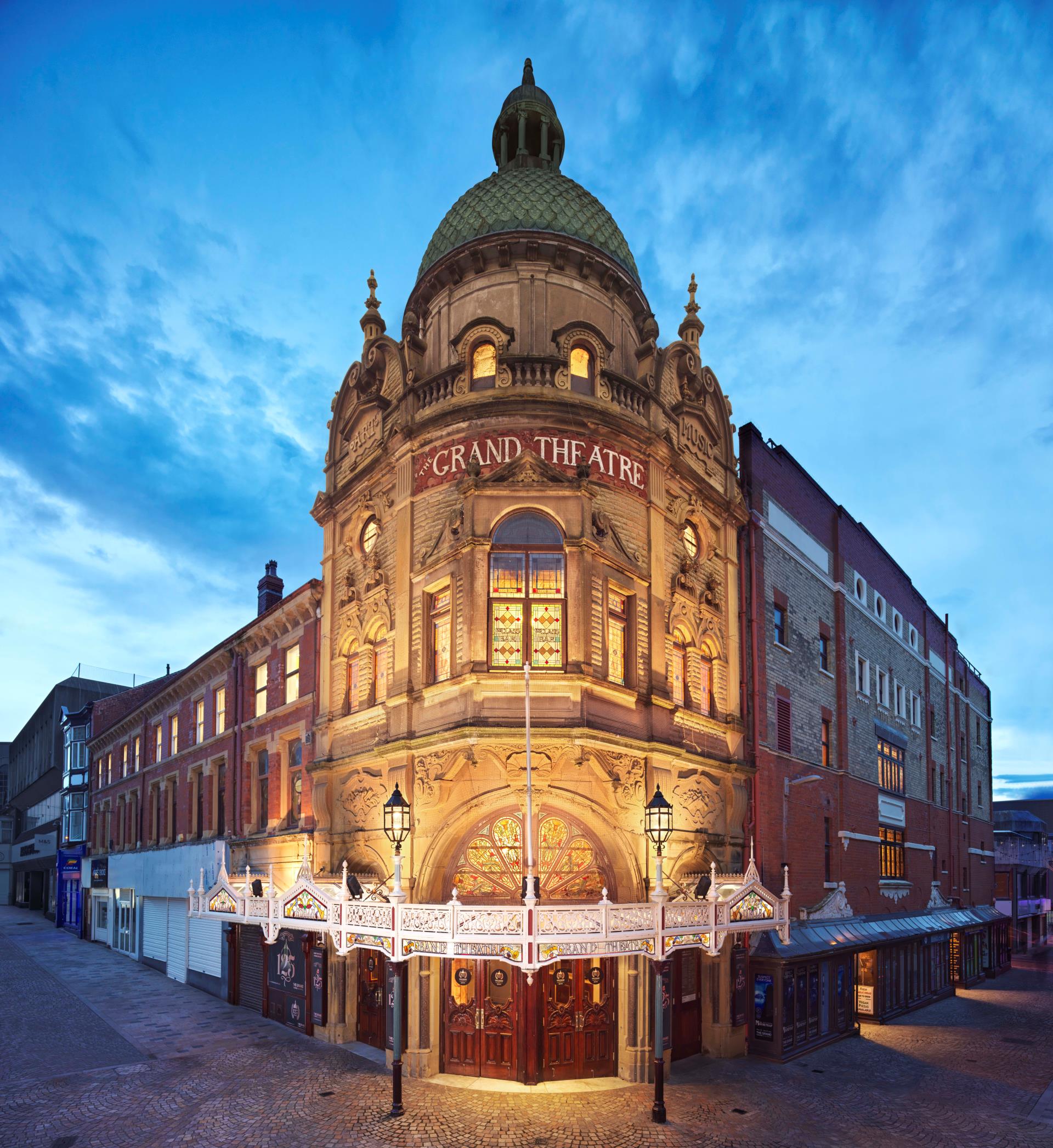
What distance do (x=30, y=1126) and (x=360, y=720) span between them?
32.2 ft

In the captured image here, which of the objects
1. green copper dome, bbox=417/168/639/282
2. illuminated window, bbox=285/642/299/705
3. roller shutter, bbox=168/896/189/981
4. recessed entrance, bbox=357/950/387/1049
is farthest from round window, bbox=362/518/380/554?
roller shutter, bbox=168/896/189/981

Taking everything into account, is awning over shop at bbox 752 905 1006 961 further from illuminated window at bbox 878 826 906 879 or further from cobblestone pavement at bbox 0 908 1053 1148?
cobblestone pavement at bbox 0 908 1053 1148

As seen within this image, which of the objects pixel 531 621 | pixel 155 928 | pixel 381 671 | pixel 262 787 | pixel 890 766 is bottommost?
pixel 155 928

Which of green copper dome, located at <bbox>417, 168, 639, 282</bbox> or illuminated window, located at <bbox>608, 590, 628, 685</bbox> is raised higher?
green copper dome, located at <bbox>417, 168, 639, 282</bbox>

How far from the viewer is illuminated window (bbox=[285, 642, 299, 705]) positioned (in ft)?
86.4

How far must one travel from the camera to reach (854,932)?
24.7 metres

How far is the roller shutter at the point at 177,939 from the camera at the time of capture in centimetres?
3109

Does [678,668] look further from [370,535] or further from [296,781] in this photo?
[296,781]

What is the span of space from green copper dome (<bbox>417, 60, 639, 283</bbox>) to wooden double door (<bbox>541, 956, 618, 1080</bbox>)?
16.8m

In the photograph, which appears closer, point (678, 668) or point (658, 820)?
point (658, 820)

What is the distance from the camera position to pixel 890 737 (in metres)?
33.3

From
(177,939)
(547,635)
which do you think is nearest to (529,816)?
(547,635)

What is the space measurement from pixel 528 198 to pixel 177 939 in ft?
90.4

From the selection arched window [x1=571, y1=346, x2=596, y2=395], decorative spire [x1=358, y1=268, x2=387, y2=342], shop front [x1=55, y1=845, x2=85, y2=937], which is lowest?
shop front [x1=55, y1=845, x2=85, y2=937]
